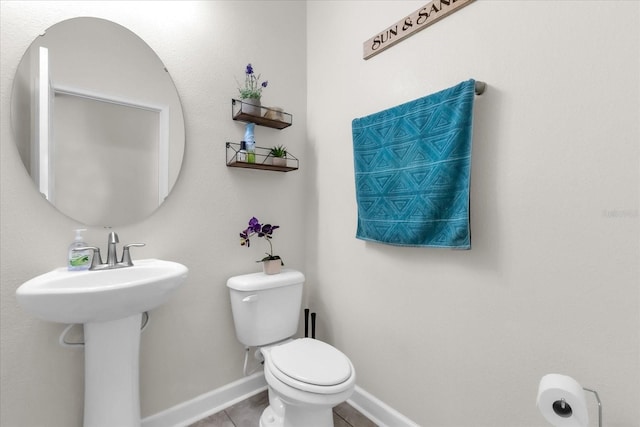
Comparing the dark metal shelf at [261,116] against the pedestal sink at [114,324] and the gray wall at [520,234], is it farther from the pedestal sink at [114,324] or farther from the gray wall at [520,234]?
the pedestal sink at [114,324]

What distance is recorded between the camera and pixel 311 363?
1196mm

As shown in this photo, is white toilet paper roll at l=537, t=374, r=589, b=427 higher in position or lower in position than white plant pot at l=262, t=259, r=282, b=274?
lower

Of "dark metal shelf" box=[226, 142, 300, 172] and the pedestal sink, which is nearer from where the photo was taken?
the pedestal sink

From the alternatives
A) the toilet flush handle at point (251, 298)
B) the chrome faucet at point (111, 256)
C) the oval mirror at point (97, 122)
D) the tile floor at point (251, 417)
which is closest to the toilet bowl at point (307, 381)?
the tile floor at point (251, 417)

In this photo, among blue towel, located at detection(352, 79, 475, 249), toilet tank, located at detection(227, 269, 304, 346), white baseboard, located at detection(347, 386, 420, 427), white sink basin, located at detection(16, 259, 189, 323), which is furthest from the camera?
toilet tank, located at detection(227, 269, 304, 346)

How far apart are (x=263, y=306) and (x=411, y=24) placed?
1519 mm

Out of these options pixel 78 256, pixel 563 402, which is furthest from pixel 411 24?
pixel 78 256

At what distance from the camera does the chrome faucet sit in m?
1.16

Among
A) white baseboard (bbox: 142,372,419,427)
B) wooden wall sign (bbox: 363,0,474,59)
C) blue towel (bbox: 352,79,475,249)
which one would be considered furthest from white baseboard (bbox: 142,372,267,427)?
wooden wall sign (bbox: 363,0,474,59)

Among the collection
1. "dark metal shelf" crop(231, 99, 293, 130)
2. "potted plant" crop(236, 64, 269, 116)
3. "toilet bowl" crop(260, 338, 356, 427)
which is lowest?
"toilet bowl" crop(260, 338, 356, 427)

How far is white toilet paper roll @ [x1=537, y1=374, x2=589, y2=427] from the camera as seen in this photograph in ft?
2.47

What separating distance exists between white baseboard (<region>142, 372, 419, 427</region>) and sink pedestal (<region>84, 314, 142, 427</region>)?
31 cm

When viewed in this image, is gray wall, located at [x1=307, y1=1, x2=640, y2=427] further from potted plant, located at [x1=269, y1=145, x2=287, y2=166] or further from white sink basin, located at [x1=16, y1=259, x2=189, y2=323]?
white sink basin, located at [x1=16, y1=259, x2=189, y2=323]

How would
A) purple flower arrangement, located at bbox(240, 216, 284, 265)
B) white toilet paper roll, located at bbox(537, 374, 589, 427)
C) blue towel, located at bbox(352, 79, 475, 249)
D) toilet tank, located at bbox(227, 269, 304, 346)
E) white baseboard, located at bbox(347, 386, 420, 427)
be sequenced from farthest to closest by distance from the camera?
purple flower arrangement, located at bbox(240, 216, 284, 265) → toilet tank, located at bbox(227, 269, 304, 346) → white baseboard, located at bbox(347, 386, 420, 427) → blue towel, located at bbox(352, 79, 475, 249) → white toilet paper roll, located at bbox(537, 374, 589, 427)
